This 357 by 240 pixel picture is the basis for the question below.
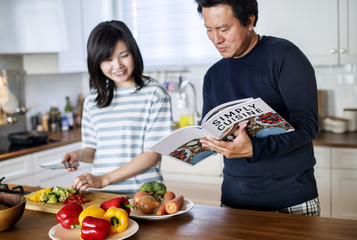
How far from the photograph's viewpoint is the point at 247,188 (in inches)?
67.1

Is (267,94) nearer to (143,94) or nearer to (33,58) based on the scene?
(143,94)

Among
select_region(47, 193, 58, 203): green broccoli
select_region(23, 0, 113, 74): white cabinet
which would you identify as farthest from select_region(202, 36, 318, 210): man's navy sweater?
select_region(23, 0, 113, 74): white cabinet

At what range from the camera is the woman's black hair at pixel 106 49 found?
1836 mm

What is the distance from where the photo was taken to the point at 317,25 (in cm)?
322

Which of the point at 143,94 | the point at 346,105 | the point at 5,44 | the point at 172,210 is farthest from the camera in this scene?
the point at 346,105

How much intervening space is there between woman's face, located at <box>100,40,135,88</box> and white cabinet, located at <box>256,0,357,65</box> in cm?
178

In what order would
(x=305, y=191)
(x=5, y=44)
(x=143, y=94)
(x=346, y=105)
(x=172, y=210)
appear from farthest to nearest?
(x=346, y=105) < (x=5, y=44) < (x=143, y=94) < (x=305, y=191) < (x=172, y=210)

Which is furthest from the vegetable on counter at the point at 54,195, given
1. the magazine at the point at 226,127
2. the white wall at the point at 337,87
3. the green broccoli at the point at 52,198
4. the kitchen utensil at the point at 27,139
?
the white wall at the point at 337,87

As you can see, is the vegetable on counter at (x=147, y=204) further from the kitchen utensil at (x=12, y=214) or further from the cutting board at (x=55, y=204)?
the kitchen utensil at (x=12, y=214)

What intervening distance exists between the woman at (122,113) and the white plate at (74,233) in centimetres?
42

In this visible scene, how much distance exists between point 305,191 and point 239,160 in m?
0.28

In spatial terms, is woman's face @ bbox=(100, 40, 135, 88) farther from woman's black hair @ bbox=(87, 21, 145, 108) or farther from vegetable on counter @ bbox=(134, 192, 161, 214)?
vegetable on counter @ bbox=(134, 192, 161, 214)

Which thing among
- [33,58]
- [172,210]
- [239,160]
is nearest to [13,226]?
[172,210]

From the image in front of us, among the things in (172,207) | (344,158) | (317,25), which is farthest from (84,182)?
(317,25)
